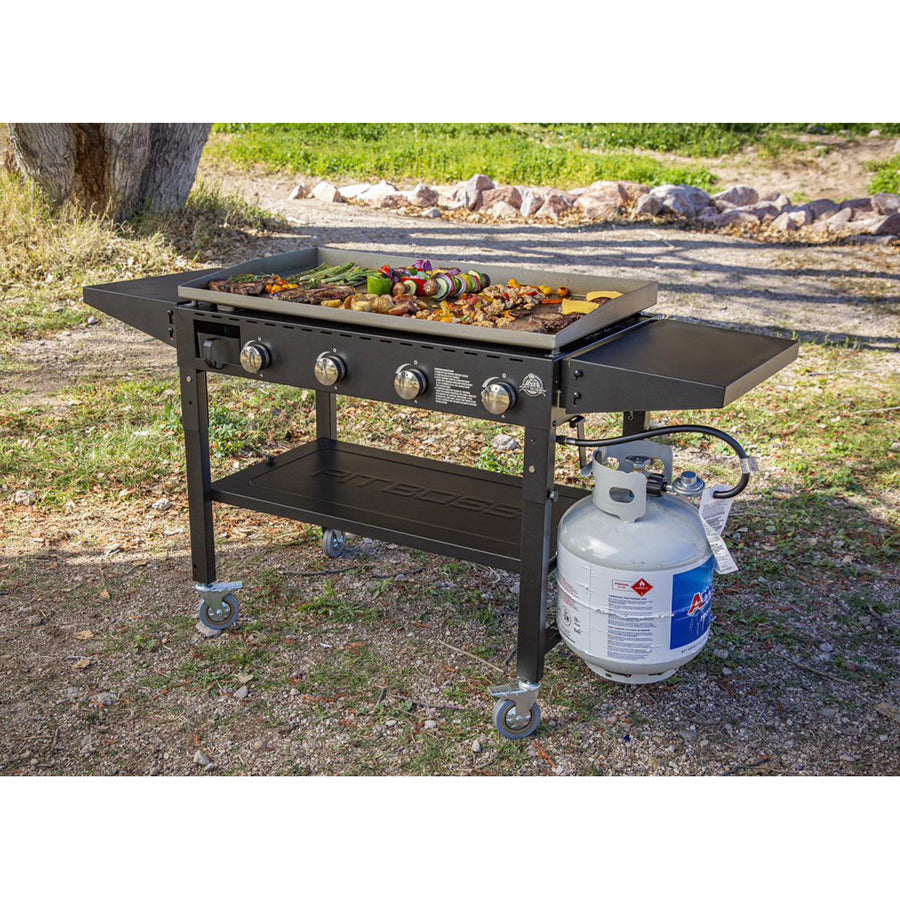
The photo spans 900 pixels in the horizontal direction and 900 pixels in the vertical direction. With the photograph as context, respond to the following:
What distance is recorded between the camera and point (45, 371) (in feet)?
20.7

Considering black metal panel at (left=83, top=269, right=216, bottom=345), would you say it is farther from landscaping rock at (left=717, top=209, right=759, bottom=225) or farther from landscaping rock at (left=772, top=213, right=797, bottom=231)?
landscaping rock at (left=772, top=213, right=797, bottom=231)

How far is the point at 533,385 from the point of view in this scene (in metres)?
2.83

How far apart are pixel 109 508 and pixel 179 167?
16.5 ft

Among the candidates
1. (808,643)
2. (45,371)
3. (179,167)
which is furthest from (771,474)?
(179,167)

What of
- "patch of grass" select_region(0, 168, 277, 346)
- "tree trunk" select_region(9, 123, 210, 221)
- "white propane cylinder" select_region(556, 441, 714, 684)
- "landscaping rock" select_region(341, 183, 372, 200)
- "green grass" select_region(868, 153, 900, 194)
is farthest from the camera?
"green grass" select_region(868, 153, 900, 194)

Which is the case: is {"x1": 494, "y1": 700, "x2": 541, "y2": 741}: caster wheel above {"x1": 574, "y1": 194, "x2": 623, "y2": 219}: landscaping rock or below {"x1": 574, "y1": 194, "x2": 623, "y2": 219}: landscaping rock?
below

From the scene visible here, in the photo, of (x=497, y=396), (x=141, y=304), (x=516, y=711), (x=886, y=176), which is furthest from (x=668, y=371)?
(x=886, y=176)

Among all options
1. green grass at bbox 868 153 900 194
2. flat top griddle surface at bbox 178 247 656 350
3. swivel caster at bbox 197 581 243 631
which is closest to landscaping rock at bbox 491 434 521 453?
flat top griddle surface at bbox 178 247 656 350

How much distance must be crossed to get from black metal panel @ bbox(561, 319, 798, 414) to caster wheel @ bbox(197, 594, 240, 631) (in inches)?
61.2

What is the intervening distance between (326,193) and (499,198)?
6.59 ft

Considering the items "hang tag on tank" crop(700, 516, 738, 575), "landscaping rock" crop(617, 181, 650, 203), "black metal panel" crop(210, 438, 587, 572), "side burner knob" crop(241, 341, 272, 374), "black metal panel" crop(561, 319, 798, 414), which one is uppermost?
"landscaping rock" crop(617, 181, 650, 203)

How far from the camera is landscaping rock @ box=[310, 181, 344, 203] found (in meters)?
11.9

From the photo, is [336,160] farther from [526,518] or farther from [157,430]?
[526,518]

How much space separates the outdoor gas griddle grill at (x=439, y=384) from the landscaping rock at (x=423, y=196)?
26.2 ft
